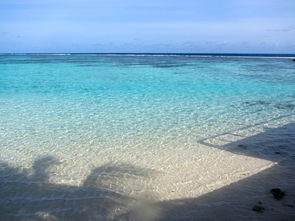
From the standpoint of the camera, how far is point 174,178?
4434 millimetres

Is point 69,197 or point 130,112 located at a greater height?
point 130,112

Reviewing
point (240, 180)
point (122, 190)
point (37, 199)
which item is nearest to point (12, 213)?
point (37, 199)

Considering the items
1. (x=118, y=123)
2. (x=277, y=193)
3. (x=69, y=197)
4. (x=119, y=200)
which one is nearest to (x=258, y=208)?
(x=277, y=193)

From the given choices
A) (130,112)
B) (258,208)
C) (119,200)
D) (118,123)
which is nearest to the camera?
(258,208)

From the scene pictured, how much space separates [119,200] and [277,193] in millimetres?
2164

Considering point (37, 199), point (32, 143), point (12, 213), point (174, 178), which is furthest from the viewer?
point (32, 143)

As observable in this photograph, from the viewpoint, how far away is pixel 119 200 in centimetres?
375

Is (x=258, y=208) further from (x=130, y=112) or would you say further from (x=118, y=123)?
(x=130, y=112)

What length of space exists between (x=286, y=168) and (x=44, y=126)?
584cm

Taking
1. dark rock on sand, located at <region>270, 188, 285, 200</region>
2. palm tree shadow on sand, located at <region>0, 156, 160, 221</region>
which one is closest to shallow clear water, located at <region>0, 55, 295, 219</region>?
palm tree shadow on sand, located at <region>0, 156, 160, 221</region>

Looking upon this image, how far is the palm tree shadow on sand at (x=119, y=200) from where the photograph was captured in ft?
11.1

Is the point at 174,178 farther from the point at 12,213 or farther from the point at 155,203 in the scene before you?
the point at 12,213

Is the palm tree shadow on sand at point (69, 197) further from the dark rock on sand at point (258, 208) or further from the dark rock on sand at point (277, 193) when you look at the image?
the dark rock on sand at point (277, 193)

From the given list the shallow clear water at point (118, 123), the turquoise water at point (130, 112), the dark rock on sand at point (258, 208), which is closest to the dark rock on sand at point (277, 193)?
the dark rock on sand at point (258, 208)
